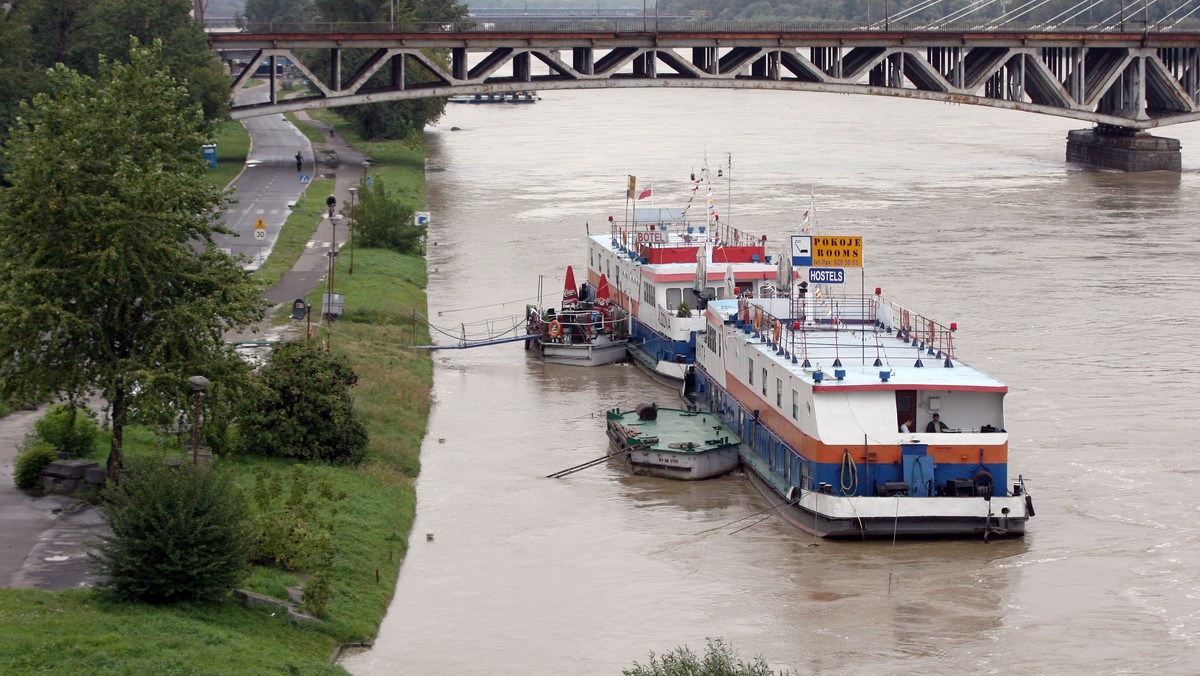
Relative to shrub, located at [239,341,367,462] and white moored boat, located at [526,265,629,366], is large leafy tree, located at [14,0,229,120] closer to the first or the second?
white moored boat, located at [526,265,629,366]

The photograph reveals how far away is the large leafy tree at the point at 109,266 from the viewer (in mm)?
27688

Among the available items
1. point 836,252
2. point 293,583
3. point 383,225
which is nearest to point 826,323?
point 836,252

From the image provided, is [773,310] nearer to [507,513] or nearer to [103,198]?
[507,513]

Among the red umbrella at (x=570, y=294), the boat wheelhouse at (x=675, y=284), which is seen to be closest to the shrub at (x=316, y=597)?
the boat wheelhouse at (x=675, y=284)

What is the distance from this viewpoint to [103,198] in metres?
27.8

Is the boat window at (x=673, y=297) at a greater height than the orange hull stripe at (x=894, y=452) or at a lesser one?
greater

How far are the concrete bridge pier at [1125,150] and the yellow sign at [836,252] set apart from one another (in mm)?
71294

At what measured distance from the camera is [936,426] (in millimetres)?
32000

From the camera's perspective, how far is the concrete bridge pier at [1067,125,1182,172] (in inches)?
4050

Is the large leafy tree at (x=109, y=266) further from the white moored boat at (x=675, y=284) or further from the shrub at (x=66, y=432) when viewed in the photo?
the white moored boat at (x=675, y=284)

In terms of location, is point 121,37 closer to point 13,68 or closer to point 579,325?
point 13,68

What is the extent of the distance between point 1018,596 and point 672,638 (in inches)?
248

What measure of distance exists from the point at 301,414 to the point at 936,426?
40.9 ft

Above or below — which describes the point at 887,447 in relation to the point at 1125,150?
below
